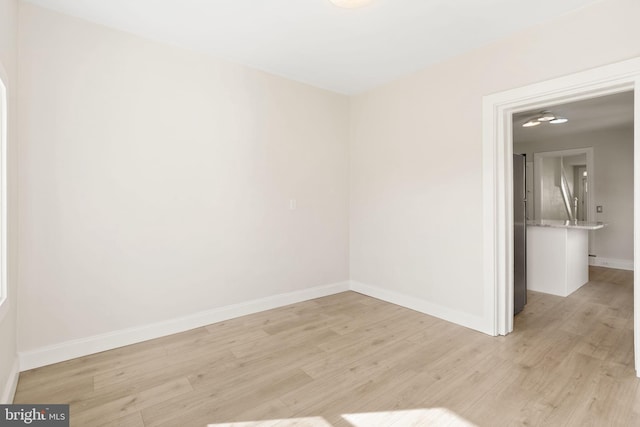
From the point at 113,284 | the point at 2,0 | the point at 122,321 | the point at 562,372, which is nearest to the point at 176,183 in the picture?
the point at 113,284

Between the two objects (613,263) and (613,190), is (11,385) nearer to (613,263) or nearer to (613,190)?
(613,263)

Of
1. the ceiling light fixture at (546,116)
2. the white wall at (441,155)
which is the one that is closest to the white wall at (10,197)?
the white wall at (441,155)

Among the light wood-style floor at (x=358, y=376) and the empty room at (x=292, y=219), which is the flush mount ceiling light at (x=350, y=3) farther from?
the light wood-style floor at (x=358, y=376)

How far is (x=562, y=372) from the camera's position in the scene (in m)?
2.27

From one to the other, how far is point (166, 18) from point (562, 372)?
4.04 m

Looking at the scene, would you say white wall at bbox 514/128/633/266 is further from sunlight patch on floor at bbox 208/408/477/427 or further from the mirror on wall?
sunlight patch on floor at bbox 208/408/477/427

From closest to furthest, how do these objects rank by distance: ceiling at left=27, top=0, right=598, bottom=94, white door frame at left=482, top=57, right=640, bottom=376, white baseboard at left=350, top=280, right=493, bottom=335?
ceiling at left=27, top=0, right=598, bottom=94 < white door frame at left=482, top=57, right=640, bottom=376 < white baseboard at left=350, top=280, right=493, bottom=335

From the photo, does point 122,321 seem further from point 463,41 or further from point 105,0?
point 463,41

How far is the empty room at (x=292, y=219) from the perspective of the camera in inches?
81.4

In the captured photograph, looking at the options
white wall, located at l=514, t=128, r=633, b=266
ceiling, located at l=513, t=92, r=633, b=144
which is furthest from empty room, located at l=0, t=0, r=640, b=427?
white wall, located at l=514, t=128, r=633, b=266

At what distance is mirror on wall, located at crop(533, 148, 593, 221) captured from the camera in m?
7.06

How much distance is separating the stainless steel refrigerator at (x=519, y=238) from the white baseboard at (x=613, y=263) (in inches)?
152

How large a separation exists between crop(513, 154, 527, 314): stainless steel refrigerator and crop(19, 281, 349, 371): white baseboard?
2.30 metres

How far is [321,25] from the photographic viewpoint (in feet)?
8.70
